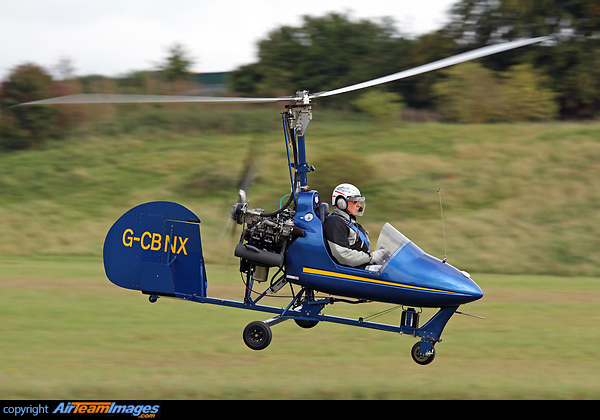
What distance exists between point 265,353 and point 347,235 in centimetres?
170

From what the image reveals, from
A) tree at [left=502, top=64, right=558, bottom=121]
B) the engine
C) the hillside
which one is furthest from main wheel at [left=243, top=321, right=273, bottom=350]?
tree at [left=502, top=64, right=558, bottom=121]

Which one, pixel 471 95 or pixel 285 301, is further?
pixel 471 95

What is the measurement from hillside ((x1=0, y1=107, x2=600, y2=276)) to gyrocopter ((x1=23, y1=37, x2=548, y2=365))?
7842 millimetres

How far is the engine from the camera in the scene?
24.4 ft

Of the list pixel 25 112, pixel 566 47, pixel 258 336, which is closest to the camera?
pixel 258 336

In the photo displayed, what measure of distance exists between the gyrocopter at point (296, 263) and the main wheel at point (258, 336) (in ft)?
0.04

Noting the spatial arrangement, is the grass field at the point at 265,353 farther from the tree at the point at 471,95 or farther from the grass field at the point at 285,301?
the tree at the point at 471,95

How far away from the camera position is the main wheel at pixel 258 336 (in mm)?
7562

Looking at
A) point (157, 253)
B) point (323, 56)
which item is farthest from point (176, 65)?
point (157, 253)

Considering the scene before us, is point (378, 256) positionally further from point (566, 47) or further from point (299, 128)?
point (566, 47)

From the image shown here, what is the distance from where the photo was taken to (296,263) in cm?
750

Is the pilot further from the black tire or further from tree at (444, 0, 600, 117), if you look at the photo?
tree at (444, 0, 600, 117)

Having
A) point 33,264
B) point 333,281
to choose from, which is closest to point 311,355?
point 333,281

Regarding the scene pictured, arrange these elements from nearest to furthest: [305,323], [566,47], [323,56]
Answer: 1. [305,323]
2. [566,47]
3. [323,56]
